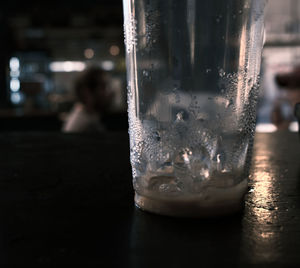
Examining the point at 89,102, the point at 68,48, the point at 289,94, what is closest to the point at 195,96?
the point at 89,102

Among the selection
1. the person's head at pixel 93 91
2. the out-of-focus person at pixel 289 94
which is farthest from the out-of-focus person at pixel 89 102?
the out-of-focus person at pixel 289 94

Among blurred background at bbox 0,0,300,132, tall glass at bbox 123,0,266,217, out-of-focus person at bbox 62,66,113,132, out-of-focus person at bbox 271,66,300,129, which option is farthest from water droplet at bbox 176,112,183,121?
blurred background at bbox 0,0,300,132

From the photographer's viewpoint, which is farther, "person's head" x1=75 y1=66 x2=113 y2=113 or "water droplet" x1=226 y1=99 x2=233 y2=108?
"person's head" x1=75 y1=66 x2=113 y2=113

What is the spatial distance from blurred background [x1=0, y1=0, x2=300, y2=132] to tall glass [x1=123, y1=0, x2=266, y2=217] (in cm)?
345

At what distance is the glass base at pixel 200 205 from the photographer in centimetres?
30

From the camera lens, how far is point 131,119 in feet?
1.13

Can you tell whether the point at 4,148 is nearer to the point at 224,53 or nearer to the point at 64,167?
the point at 64,167

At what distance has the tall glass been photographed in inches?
11.5

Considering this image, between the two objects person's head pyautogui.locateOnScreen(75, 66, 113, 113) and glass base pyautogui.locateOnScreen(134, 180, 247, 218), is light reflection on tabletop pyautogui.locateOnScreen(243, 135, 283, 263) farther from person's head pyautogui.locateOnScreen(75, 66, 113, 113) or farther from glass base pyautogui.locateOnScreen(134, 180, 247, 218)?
person's head pyautogui.locateOnScreen(75, 66, 113, 113)

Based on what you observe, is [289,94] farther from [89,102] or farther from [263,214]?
[263,214]

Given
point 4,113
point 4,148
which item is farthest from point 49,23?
point 4,148

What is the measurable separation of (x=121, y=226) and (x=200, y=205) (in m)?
0.07

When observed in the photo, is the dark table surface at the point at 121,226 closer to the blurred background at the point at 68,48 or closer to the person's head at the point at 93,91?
the person's head at the point at 93,91

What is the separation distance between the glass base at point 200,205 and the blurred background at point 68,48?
3460 mm
